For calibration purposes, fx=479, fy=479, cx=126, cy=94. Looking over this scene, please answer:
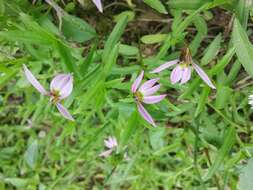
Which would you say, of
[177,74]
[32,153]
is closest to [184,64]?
[177,74]

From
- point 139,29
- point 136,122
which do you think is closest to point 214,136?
point 136,122

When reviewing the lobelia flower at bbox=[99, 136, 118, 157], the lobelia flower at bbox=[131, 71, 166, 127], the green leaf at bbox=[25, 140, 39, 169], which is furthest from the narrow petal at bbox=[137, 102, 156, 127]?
the green leaf at bbox=[25, 140, 39, 169]

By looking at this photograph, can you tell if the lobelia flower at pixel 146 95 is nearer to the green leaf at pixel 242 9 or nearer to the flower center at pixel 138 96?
the flower center at pixel 138 96

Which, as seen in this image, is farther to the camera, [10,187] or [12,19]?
[10,187]

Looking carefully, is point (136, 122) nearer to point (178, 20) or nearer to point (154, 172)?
point (178, 20)

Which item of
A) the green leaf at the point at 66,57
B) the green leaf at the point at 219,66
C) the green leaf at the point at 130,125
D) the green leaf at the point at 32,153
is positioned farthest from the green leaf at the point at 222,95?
the green leaf at the point at 32,153

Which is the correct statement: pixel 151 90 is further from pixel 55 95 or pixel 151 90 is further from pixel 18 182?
pixel 18 182

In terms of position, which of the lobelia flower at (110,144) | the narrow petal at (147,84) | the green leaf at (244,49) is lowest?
the lobelia flower at (110,144)
